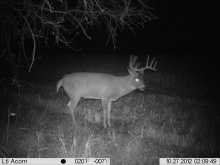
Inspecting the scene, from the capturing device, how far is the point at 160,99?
988cm

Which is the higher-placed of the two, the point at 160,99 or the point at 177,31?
the point at 177,31

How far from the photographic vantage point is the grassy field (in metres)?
5.19

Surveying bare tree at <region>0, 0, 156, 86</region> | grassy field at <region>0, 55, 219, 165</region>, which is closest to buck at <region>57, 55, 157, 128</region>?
grassy field at <region>0, 55, 219, 165</region>

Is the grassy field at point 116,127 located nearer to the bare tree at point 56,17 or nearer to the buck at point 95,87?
the buck at point 95,87

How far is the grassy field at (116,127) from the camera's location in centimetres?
519

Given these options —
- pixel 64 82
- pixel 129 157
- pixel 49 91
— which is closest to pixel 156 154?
pixel 129 157

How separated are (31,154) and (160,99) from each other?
601 centimetres

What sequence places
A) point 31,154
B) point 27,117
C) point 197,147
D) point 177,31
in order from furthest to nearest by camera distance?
point 177,31 → point 27,117 → point 197,147 → point 31,154

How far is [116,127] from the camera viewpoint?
6.95m

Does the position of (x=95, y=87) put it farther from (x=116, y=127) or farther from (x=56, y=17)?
(x=56, y=17)

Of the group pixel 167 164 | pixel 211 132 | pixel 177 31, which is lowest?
pixel 167 164

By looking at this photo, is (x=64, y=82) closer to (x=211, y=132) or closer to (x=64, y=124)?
(x=64, y=124)

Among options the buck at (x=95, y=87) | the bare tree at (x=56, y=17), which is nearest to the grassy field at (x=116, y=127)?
the buck at (x=95, y=87)

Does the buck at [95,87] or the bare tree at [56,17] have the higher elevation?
the bare tree at [56,17]
